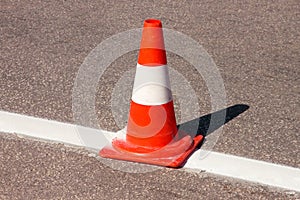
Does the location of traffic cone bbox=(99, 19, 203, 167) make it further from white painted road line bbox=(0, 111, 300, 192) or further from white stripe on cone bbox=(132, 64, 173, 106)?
white painted road line bbox=(0, 111, 300, 192)

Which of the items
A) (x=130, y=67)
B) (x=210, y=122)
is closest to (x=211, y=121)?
(x=210, y=122)

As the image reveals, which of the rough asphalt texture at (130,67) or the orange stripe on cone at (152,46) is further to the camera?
the orange stripe on cone at (152,46)

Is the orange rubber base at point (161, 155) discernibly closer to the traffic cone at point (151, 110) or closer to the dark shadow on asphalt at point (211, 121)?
the traffic cone at point (151, 110)

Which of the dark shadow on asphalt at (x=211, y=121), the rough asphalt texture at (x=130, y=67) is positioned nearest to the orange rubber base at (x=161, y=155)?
the rough asphalt texture at (x=130, y=67)

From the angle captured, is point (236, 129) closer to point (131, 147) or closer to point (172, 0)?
point (131, 147)

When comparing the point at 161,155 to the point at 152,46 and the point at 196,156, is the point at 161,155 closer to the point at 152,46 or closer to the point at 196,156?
the point at 196,156

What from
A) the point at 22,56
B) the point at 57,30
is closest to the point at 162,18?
the point at 57,30

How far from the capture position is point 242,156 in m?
4.93

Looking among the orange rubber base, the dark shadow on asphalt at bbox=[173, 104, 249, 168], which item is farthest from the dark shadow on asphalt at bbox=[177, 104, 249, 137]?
the orange rubber base

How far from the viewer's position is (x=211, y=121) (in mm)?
5453

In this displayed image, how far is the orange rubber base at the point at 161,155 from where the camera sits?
15.6 ft

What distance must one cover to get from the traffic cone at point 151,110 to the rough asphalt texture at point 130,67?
0.24 meters

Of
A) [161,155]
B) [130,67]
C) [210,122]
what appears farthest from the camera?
[130,67]

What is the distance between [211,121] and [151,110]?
0.70 metres
